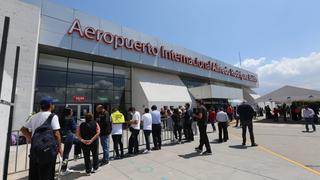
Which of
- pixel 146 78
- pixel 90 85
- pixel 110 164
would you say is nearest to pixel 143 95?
pixel 146 78

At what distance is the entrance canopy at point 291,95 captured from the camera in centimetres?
2130

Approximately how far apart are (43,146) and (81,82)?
564 inches

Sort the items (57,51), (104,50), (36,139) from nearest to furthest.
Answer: (36,139) → (57,51) → (104,50)

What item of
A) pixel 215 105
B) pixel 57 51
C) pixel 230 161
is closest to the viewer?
pixel 230 161

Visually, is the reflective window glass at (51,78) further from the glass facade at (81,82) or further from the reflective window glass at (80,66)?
the reflective window glass at (80,66)

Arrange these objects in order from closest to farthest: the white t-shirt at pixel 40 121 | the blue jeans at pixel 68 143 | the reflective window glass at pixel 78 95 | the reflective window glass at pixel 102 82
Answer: the white t-shirt at pixel 40 121
the blue jeans at pixel 68 143
the reflective window glass at pixel 78 95
the reflective window glass at pixel 102 82

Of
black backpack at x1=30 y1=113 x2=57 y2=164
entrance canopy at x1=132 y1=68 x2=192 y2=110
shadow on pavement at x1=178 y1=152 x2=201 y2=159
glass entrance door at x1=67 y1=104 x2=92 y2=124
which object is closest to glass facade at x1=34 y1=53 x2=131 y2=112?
glass entrance door at x1=67 y1=104 x2=92 y2=124

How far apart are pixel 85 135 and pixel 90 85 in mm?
12333

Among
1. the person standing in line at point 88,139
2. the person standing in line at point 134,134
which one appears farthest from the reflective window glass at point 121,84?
the person standing in line at point 88,139

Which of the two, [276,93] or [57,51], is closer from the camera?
[57,51]

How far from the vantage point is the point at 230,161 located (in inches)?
252

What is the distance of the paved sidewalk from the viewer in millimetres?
5074

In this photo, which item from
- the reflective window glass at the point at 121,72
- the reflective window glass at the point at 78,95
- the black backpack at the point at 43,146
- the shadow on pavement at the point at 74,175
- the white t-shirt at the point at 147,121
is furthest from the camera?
the reflective window glass at the point at 121,72

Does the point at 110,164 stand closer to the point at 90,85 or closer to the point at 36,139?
the point at 36,139
